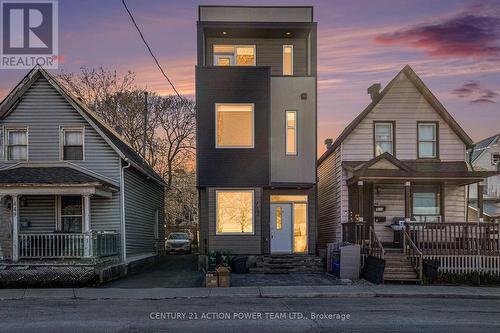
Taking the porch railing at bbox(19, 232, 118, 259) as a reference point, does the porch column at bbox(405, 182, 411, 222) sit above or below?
above

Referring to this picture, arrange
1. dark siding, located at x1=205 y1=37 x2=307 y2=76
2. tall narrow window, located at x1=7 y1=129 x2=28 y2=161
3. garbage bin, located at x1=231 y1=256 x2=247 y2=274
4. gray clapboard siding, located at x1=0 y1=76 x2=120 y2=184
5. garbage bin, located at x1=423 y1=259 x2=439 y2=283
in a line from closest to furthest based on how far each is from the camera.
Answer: garbage bin, located at x1=423 y1=259 x2=439 y2=283
garbage bin, located at x1=231 y1=256 x2=247 y2=274
gray clapboard siding, located at x1=0 y1=76 x2=120 y2=184
tall narrow window, located at x1=7 y1=129 x2=28 y2=161
dark siding, located at x1=205 y1=37 x2=307 y2=76

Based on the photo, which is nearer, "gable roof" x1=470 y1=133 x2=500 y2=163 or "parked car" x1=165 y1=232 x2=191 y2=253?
"parked car" x1=165 y1=232 x2=191 y2=253

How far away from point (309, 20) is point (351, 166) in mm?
6750

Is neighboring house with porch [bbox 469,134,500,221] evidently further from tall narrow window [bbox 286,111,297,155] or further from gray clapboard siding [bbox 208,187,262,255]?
gray clapboard siding [bbox 208,187,262,255]

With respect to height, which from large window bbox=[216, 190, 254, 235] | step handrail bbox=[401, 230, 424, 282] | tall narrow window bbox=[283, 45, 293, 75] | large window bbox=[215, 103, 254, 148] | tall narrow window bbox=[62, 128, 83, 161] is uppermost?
tall narrow window bbox=[283, 45, 293, 75]

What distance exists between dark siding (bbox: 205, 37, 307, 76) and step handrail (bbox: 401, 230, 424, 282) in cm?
899

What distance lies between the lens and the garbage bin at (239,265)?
21516 millimetres

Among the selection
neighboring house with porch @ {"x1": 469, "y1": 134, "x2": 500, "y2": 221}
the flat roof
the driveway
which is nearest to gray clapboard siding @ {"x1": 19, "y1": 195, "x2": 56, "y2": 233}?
the driveway

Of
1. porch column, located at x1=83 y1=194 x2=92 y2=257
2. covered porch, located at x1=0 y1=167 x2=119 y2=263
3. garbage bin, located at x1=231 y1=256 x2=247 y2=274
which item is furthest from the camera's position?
garbage bin, located at x1=231 y1=256 x2=247 y2=274

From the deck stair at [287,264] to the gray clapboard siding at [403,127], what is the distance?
15.3 ft

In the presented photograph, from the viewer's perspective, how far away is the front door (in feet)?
77.0

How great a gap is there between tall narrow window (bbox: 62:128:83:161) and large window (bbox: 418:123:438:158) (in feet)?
46.4

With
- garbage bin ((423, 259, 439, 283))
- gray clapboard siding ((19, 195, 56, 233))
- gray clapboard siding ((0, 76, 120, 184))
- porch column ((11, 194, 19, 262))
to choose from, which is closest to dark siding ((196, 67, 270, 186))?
gray clapboard siding ((0, 76, 120, 184))

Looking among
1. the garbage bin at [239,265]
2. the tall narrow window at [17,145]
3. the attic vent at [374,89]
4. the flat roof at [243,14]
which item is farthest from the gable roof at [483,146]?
the tall narrow window at [17,145]
